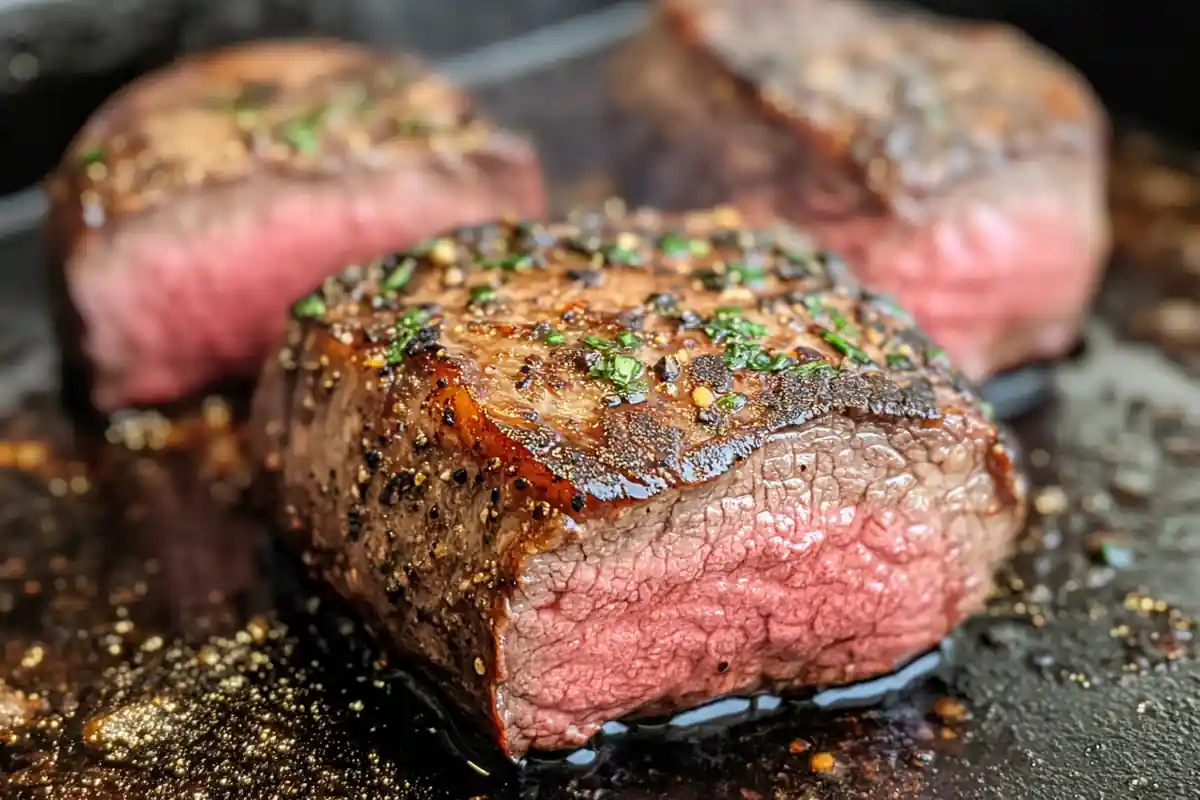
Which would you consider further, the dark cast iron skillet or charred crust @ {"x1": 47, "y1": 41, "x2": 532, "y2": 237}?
charred crust @ {"x1": 47, "y1": 41, "x2": 532, "y2": 237}

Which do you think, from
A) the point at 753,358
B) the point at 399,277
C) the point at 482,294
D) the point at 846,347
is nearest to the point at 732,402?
the point at 753,358

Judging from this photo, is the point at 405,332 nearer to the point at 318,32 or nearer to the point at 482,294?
the point at 482,294

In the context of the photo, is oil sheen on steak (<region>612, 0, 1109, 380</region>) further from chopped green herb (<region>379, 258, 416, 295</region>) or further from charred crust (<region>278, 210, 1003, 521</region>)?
chopped green herb (<region>379, 258, 416, 295</region>)

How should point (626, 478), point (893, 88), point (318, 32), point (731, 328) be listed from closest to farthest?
point (626, 478)
point (731, 328)
point (893, 88)
point (318, 32)

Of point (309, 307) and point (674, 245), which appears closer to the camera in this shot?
point (309, 307)

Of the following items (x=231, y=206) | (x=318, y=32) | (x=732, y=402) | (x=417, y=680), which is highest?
(x=732, y=402)

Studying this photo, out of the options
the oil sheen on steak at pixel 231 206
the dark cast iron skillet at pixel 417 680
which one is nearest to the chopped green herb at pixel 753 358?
the dark cast iron skillet at pixel 417 680

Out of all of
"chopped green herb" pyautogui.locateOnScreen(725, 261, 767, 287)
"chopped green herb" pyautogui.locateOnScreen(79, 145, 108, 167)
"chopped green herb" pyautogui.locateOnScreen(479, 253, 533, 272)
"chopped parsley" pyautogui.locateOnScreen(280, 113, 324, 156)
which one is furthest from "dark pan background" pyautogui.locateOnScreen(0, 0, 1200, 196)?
"chopped green herb" pyautogui.locateOnScreen(725, 261, 767, 287)
